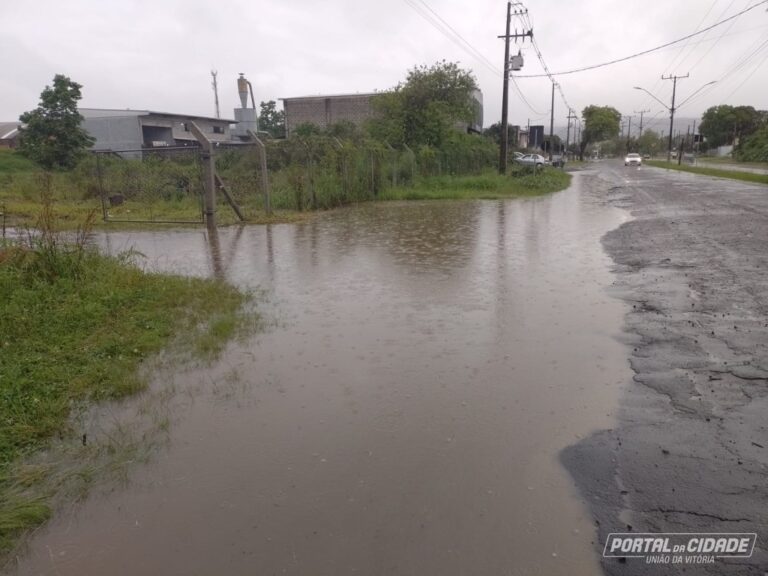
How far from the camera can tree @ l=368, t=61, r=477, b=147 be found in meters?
28.5

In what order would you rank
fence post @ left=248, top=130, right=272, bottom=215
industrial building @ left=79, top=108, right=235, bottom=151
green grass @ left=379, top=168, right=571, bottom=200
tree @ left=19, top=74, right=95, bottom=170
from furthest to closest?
1. industrial building @ left=79, top=108, right=235, bottom=151
2. tree @ left=19, top=74, right=95, bottom=170
3. green grass @ left=379, top=168, right=571, bottom=200
4. fence post @ left=248, top=130, right=272, bottom=215

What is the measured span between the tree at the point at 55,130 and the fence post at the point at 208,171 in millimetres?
24847

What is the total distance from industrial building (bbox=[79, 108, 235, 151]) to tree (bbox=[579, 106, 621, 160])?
68947 millimetres

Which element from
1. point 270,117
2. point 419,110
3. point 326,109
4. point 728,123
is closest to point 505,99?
point 419,110

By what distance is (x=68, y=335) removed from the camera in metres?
5.84

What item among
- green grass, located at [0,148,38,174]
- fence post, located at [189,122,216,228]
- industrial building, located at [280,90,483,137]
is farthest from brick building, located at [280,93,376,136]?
fence post, located at [189,122,216,228]

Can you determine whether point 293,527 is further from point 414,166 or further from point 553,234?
point 414,166

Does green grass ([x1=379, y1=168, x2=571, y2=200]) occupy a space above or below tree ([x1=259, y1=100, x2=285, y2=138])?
below

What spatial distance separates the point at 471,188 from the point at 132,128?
28.7 metres

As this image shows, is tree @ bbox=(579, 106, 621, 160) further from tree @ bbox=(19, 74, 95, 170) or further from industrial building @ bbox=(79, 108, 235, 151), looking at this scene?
tree @ bbox=(19, 74, 95, 170)

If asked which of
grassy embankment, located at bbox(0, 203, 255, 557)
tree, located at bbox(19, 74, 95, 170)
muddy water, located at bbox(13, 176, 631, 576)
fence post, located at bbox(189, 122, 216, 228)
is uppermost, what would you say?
tree, located at bbox(19, 74, 95, 170)

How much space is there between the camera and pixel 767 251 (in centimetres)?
992

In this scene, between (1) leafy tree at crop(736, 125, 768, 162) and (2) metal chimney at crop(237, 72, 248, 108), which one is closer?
(2) metal chimney at crop(237, 72, 248, 108)

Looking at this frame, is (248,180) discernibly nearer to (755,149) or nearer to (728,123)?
(755,149)
